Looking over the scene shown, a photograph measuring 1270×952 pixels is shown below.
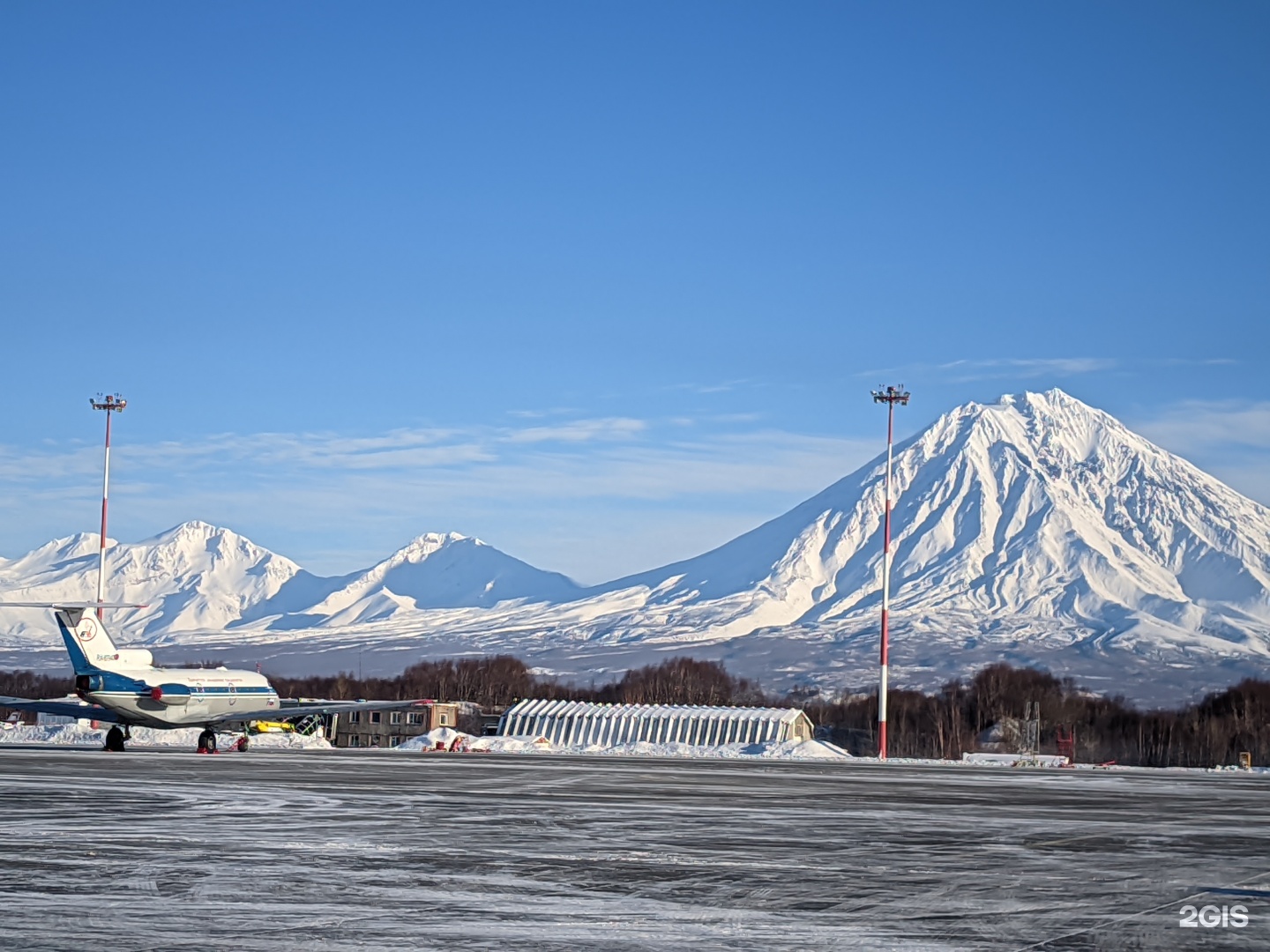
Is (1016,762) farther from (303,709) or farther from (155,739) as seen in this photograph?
(155,739)

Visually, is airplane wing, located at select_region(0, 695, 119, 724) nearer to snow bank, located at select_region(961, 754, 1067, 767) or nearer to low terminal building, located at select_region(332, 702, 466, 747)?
snow bank, located at select_region(961, 754, 1067, 767)

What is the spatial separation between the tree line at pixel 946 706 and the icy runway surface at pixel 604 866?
7501cm

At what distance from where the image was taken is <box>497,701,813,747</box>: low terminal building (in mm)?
80625

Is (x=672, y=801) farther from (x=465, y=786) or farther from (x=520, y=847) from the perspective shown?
(x=520, y=847)

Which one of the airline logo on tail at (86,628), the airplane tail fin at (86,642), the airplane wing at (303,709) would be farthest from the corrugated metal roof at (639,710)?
the airline logo on tail at (86,628)

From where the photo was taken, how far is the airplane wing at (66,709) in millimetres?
51750

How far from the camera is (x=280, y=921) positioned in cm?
1470

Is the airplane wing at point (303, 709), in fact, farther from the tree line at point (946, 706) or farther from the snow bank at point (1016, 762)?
the tree line at point (946, 706)

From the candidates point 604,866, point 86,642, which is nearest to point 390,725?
point 86,642

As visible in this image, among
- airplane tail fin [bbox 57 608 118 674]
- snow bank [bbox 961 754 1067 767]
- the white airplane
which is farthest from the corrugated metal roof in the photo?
airplane tail fin [bbox 57 608 118 674]

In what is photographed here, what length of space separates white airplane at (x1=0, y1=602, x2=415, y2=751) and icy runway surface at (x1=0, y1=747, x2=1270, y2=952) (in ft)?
53.5

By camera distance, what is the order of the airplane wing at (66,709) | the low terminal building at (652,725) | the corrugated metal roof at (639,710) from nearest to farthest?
the airplane wing at (66,709)
the low terminal building at (652,725)
the corrugated metal roof at (639,710)

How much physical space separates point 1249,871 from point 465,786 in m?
18.8

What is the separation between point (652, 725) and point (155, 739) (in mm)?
27537
